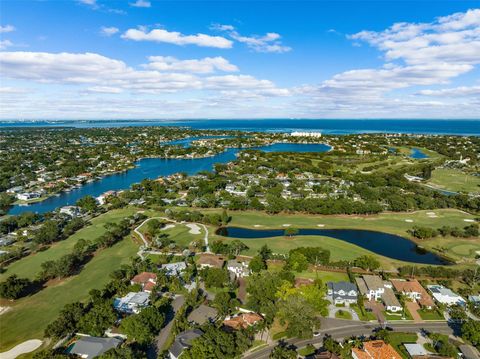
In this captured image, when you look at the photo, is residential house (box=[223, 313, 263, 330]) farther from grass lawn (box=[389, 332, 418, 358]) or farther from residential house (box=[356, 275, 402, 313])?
residential house (box=[356, 275, 402, 313])

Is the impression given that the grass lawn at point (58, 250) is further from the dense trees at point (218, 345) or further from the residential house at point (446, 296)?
the residential house at point (446, 296)

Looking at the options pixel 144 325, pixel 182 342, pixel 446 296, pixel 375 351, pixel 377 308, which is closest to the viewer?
pixel 375 351

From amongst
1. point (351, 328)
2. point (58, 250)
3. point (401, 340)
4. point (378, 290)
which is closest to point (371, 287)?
point (378, 290)

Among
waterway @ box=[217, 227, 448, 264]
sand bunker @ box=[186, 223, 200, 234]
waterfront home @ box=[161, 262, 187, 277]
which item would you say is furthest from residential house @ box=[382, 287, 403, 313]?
sand bunker @ box=[186, 223, 200, 234]

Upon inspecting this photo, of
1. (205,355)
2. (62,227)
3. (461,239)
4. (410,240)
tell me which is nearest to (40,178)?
(62,227)

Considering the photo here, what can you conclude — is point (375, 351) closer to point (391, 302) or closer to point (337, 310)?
point (337, 310)

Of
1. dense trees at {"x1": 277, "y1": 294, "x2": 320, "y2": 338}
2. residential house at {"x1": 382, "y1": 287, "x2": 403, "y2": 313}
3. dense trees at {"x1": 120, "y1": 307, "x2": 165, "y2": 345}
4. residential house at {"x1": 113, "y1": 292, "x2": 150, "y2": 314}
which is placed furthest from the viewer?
residential house at {"x1": 382, "y1": 287, "x2": 403, "y2": 313}

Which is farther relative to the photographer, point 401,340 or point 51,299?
point 51,299
